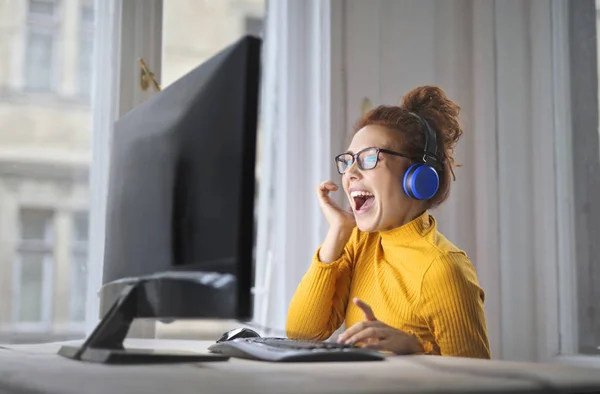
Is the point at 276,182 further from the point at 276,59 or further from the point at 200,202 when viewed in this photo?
the point at 200,202

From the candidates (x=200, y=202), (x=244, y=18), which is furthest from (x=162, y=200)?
(x=244, y=18)

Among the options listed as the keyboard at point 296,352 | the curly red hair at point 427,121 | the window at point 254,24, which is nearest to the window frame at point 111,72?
the window at point 254,24

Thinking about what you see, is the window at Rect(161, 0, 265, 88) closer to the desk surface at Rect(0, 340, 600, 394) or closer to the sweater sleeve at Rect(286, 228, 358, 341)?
the sweater sleeve at Rect(286, 228, 358, 341)

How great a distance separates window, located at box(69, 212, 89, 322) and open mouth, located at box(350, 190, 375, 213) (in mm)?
707

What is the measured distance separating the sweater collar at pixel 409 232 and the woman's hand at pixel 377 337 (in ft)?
0.99

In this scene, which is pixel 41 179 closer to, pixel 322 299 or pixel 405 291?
pixel 322 299

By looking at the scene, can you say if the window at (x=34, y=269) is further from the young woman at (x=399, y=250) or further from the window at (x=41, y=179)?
the young woman at (x=399, y=250)

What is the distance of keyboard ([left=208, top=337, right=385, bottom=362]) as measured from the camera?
897mm

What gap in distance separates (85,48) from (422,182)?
3.20 ft

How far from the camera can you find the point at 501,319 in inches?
84.8

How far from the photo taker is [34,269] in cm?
177

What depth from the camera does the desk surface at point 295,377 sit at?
0.68m

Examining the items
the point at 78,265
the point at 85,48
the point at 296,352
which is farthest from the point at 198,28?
the point at 296,352

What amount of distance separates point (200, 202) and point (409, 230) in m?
0.62
